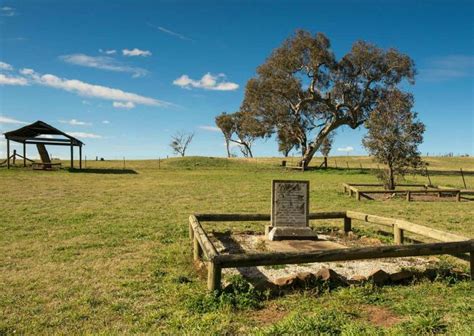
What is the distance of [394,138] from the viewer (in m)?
21.8

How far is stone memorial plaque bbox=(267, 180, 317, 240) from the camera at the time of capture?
9602mm

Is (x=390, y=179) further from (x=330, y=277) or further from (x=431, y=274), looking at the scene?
(x=330, y=277)

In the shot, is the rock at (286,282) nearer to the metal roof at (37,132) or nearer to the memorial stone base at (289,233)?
the memorial stone base at (289,233)

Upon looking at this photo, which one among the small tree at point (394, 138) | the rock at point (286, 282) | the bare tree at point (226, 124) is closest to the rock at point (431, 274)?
the rock at point (286, 282)

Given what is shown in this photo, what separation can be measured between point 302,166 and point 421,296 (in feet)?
123

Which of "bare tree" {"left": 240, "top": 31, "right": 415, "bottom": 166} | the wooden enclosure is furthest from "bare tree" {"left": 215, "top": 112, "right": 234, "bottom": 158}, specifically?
the wooden enclosure

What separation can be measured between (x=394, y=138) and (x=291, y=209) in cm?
1428

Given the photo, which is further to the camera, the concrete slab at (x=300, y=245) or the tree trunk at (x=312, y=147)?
the tree trunk at (x=312, y=147)

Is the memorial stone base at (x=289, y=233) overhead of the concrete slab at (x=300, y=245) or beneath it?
overhead

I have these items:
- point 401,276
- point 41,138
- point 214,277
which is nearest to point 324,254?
point 401,276

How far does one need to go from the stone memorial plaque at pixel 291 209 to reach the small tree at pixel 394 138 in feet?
45.9

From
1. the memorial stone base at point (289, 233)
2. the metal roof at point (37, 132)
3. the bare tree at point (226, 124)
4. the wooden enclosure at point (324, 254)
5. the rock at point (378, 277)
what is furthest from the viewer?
the bare tree at point (226, 124)

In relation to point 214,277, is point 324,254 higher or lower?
higher

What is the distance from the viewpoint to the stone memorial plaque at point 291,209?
9602 millimetres
